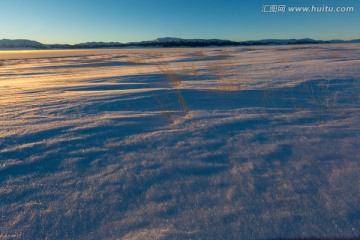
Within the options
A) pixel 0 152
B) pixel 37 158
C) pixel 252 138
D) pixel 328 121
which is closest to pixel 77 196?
pixel 37 158

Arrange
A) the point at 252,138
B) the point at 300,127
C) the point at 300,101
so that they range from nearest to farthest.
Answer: the point at 252,138 < the point at 300,127 < the point at 300,101

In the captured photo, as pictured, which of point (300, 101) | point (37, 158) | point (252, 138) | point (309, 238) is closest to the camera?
point (309, 238)

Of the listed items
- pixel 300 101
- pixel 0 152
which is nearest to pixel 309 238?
pixel 0 152

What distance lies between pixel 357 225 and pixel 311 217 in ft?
0.44

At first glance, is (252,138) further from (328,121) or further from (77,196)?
(77,196)

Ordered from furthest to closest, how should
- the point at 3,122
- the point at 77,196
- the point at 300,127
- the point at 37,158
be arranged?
the point at 3,122
the point at 300,127
the point at 37,158
the point at 77,196

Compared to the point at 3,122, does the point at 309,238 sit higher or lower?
lower

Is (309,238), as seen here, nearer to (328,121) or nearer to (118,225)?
(118,225)

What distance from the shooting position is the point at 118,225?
0.86 meters

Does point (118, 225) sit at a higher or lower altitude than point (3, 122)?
lower

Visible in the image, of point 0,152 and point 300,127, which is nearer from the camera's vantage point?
point 0,152

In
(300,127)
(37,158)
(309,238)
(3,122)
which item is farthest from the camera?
(3,122)

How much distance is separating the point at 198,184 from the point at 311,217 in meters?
0.43

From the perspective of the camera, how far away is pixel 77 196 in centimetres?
100
